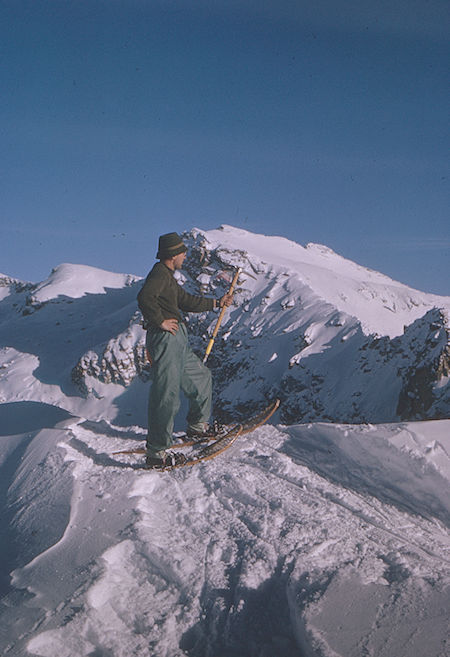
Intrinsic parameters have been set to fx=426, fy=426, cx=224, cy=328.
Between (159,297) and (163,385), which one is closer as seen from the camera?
(163,385)

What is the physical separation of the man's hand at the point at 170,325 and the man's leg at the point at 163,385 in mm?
69

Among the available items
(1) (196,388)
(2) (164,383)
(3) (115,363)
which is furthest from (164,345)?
(3) (115,363)

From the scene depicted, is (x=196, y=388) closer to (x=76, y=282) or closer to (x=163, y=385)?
(x=163, y=385)

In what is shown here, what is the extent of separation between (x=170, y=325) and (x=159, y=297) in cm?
39

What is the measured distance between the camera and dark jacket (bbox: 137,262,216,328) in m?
4.56

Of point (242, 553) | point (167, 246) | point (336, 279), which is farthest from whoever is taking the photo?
point (336, 279)

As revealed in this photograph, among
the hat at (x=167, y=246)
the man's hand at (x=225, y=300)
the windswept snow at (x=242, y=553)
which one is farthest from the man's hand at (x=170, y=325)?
the windswept snow at (x=242, y=553)

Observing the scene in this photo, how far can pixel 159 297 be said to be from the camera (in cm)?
477

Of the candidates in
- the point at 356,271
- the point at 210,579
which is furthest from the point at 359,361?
the point at 356,271

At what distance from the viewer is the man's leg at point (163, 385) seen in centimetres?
455

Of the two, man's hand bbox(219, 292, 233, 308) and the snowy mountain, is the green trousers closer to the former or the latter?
the snowy mountain

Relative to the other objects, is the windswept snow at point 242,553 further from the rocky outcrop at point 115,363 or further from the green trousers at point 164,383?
the rocky outcrop at point 115,363

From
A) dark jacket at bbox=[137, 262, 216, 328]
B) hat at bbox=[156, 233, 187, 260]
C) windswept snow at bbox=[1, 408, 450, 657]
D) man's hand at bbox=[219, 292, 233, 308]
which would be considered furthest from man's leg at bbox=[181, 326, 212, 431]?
windswept snow at bbox=[1, 408, 450, 657]

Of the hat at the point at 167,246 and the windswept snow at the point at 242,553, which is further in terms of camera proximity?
the hat at the point at 167,246
